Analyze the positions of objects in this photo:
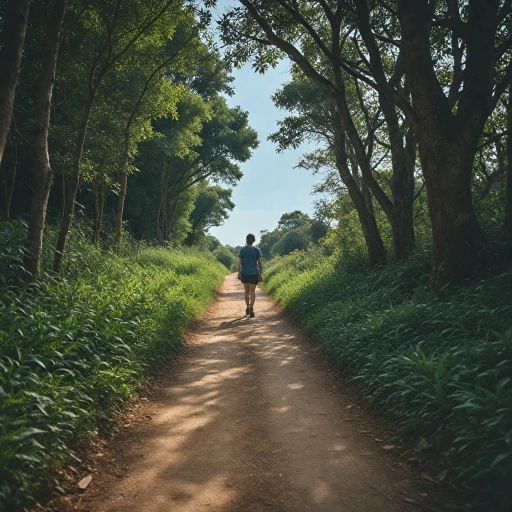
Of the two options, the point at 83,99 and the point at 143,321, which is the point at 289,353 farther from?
the point at 83,99

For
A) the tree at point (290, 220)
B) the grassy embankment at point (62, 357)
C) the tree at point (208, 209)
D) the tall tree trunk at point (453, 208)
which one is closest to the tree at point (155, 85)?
the grassy embankment at point (62, 357)

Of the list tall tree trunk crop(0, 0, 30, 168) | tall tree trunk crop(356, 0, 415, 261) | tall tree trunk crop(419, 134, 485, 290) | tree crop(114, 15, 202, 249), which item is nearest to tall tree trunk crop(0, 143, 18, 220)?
tree crop(114, 15, 202, 249)

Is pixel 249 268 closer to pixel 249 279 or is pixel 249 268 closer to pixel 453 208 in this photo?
pixel 249 279

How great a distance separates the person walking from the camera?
10.1m

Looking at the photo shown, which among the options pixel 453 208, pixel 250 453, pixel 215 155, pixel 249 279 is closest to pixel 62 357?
pixel 250 453

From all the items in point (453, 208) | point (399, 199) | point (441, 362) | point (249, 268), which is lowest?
point (441, 362)

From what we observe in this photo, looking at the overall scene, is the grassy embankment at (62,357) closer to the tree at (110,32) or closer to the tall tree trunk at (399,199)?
the tree at (110,32)

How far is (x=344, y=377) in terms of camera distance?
5.05 meters

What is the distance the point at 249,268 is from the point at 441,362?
6828mm

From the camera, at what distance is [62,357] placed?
156 inches

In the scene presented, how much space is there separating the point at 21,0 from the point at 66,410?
5061mm

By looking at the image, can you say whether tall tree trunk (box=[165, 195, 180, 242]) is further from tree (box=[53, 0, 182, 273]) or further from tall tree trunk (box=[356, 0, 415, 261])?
tall tree trunk (box=[356, 0, 415, 261])

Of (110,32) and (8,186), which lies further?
(8,186)

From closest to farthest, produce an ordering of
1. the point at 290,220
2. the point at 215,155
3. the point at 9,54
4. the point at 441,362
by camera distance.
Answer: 1. the point at 441,362
2. the point at 9,54
3. the point at 215,155
4. the point at 290,220
